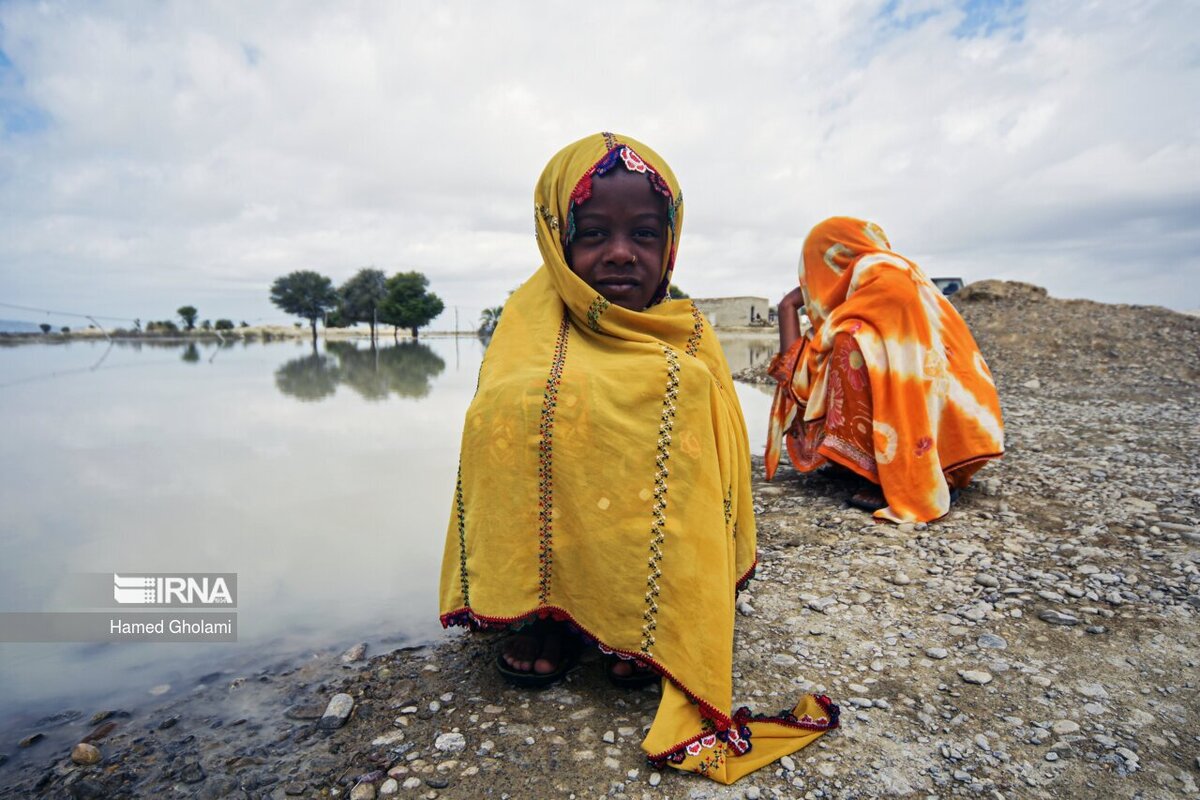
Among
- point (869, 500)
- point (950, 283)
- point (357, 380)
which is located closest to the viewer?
point (869, 500)

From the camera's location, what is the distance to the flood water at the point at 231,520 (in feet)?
7.06

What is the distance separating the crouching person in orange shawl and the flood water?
2.35 metres

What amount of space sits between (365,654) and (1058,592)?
9.33ft

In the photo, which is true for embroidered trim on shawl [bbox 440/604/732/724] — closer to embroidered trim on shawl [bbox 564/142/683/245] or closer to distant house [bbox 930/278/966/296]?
embroidered trim on shawl [bbox 564/142/683/245]

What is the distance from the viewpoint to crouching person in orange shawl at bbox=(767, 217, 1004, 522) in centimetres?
349

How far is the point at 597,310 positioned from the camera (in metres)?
1.99

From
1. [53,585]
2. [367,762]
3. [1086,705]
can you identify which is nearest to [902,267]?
[1086,705]

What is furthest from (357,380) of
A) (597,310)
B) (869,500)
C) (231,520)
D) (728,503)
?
(728,503)

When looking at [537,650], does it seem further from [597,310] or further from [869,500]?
[869,500]

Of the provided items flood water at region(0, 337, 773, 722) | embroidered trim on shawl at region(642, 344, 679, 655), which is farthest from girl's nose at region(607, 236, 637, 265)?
flood water at region(0, 337, 773, 722)

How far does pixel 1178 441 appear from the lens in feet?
16.4

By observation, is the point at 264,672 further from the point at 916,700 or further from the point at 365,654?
the point at 916,700

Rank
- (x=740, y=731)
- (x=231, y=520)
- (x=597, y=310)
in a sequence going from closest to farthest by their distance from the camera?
1. (x=740, y=731)
2. (x=597, y=310)
3. (x=231, y=520)

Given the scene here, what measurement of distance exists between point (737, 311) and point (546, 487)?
4690 centimetres
